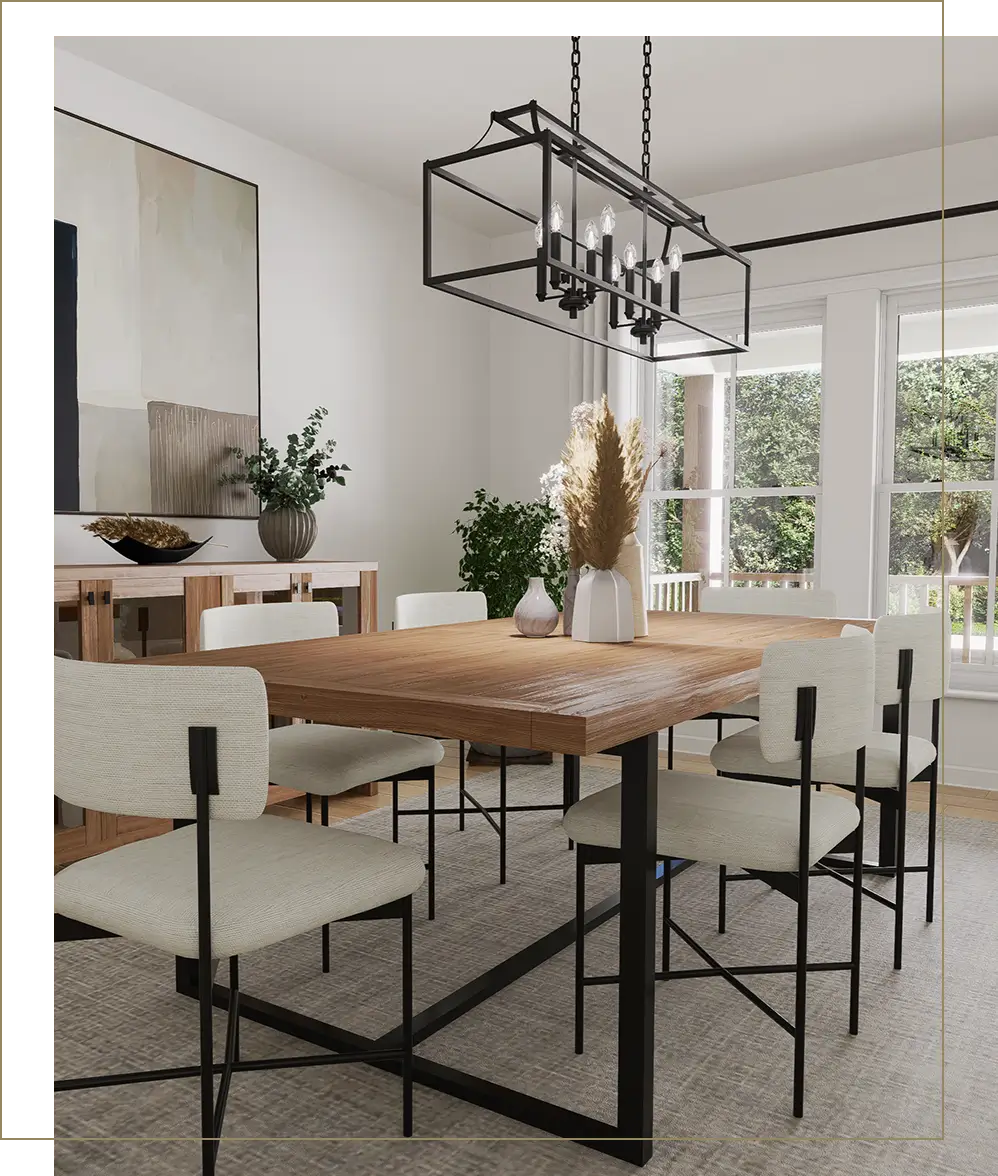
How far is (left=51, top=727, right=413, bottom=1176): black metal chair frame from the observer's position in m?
1.28

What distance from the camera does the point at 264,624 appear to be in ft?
8.45

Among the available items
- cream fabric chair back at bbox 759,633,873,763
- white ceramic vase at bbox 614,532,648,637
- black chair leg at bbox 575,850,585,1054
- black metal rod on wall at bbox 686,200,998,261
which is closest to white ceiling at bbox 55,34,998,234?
black metal rod on wall at bbox 686,200,998,261

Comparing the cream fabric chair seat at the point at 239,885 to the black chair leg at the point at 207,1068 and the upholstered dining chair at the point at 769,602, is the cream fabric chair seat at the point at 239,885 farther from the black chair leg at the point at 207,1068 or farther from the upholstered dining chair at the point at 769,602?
the upholstered dining chair at the point at 769,602

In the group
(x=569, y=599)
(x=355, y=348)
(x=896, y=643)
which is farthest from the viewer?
(x=355, y=348)

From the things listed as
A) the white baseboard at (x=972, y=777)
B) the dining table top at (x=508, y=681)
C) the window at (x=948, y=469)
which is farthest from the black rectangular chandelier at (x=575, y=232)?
the white baseboard at (x=972, y=777)

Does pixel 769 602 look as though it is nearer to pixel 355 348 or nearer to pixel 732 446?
pixel 732 446

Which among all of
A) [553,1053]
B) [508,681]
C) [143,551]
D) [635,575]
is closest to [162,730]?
[508,681]

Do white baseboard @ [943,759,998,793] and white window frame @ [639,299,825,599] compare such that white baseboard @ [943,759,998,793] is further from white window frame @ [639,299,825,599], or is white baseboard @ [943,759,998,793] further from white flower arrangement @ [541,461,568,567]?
white flower arrangement @ [541,461,568,567]

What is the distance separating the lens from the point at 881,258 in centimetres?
423

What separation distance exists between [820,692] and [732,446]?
10.8 feet

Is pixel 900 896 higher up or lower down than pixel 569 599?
lower down

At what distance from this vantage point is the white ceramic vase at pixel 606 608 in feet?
8.03

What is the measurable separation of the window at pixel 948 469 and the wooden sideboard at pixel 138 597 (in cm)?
262

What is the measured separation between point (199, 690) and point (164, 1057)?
990 millimetres
